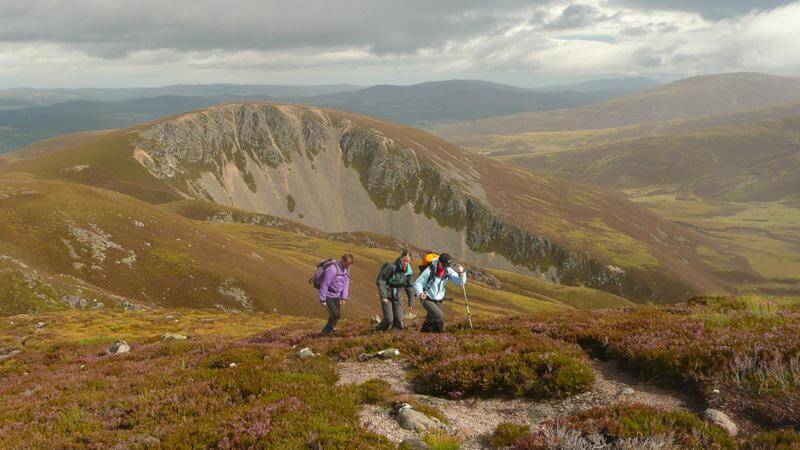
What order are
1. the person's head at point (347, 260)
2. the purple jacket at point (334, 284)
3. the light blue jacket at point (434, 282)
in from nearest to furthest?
1. the light blue jacket at point (434, 282)
2. the person's head at point (347, 260)
3. the purple jacket at point (334, 284)

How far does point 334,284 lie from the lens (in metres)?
21.1

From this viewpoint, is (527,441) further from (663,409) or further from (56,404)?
(56,404)

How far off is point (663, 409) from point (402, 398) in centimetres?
621

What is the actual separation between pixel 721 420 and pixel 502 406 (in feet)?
15.9

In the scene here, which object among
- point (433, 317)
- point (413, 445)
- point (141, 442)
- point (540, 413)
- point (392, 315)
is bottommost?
point (392, 315)

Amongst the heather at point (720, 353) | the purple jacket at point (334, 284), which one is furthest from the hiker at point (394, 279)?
the heather at point (720, 353)

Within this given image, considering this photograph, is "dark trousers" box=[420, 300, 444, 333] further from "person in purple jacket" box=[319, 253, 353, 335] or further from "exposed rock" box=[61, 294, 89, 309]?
"exposed rock" box=[61, 294, 89, 309]

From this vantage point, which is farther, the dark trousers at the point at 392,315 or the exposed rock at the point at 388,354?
the dark trousers at the point at 392,315

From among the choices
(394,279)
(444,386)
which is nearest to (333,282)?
(394,279)

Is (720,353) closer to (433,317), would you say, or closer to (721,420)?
(721,420)

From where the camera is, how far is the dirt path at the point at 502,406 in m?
10.6

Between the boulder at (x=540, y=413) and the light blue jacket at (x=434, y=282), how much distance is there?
7009mm

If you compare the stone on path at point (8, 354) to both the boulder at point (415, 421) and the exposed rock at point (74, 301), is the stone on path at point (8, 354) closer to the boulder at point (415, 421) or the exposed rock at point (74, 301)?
the exposed rock at point (74, 301)

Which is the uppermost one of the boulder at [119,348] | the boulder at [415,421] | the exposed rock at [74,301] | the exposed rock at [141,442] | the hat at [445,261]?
the hat at [445,261]
